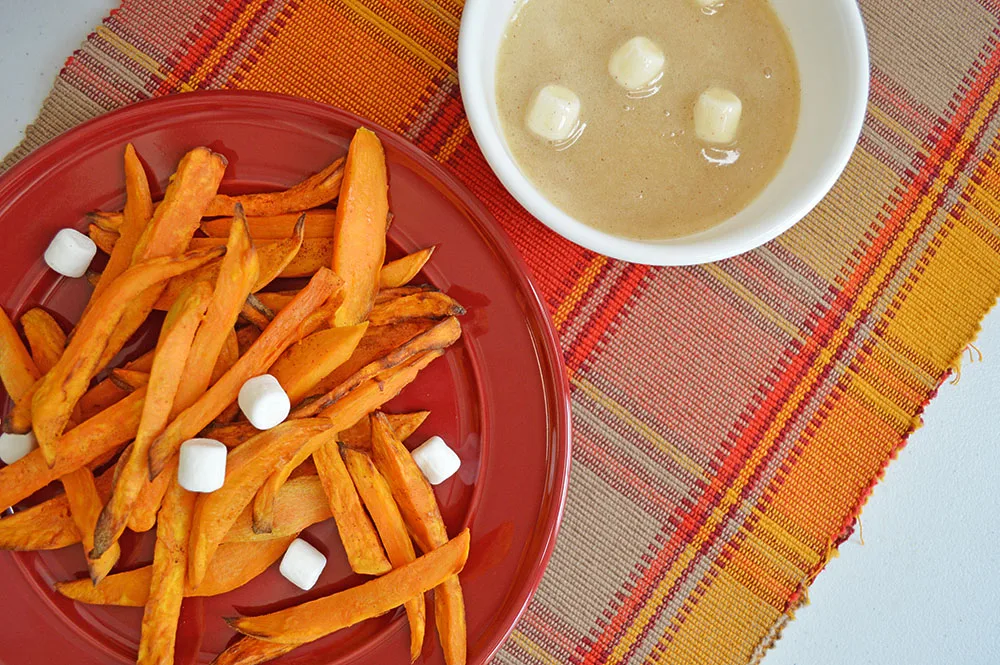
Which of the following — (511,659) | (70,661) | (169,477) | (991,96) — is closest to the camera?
(169,477)

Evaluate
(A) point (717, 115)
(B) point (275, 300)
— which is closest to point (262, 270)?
(B) point (275, 300)

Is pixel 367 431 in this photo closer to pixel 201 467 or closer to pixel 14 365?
pixel 201 467

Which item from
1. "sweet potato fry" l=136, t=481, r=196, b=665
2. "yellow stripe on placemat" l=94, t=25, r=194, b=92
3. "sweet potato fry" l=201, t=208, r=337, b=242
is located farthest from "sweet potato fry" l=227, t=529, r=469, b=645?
"yellow stripe on placemat" l=94, t=25, r=194, b=92

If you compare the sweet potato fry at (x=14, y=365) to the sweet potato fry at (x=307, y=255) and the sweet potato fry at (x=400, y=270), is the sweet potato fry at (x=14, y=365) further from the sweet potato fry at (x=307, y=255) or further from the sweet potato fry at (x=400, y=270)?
the sweet potato fry at (x=400, y=270)

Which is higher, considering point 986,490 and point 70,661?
point 986,490

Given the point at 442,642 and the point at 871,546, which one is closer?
the point at 442,642

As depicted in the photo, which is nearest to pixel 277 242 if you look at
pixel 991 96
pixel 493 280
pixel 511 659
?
pixel 493 280

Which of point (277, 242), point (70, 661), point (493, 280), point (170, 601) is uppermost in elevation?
point (493, 280)

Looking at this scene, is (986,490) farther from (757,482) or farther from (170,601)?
(170,601)
